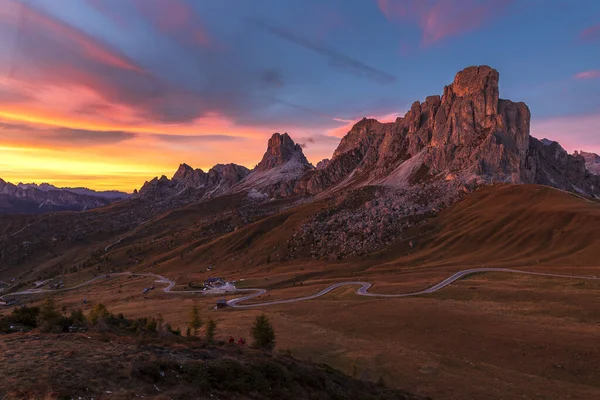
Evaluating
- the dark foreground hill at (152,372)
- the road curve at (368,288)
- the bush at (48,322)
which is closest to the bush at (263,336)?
the dark foreground hill at (152,372)

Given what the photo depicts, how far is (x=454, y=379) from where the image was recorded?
42.2m

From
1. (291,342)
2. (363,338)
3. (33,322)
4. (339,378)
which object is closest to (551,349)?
(363,338)

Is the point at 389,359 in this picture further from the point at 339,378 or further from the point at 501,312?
the point at 501,312

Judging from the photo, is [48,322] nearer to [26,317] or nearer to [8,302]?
[26,317]

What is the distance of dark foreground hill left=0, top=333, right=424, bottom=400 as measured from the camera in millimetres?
22562

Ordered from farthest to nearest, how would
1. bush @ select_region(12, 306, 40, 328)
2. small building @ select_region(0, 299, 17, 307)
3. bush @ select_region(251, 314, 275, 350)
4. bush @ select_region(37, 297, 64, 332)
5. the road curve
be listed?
1. small building @ select_region(0, 299, 17, 307)
2. the road curve
3. bush @ select_region(251, 314, 275, 350)
4. bush @ select_region(12, 306, 40, 328)
5. bush @ select_region(37, 297, 64, 332)

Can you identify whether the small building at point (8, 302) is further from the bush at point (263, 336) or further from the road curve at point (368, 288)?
the bush at point (263, 336)

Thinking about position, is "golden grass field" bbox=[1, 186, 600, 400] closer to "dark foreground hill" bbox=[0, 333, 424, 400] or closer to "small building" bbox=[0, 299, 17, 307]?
"dark foreground hill" bbox=[0, 333, 424, 400]

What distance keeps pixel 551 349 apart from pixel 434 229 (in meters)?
133

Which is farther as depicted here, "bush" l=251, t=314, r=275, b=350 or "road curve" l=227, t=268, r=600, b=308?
"road curve" l=227, t=268, r=600, b=308

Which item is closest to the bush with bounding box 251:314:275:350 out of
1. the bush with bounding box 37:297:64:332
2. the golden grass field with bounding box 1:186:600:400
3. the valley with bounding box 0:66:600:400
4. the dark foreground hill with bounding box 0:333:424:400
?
the valley with bounding box 0:66:600:400

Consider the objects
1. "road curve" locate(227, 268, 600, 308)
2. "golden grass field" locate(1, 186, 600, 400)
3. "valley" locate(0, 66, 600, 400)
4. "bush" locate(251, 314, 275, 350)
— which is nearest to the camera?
"golden grass field" locate(1, 186, 600, 400)

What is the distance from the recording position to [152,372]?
25.9m

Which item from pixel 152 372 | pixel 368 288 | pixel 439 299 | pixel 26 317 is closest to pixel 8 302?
pixel 26 317
